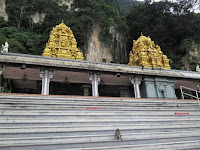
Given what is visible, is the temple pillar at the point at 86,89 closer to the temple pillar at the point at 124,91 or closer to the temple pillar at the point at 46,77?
the temple pillar at the point at 124,91

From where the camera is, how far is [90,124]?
22.8 ft

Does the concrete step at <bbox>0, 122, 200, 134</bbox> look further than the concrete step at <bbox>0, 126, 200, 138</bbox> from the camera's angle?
Yes

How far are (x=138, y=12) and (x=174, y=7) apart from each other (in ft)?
24.7

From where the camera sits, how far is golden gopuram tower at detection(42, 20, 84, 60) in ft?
56.3

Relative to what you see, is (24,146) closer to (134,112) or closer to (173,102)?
(134,112)

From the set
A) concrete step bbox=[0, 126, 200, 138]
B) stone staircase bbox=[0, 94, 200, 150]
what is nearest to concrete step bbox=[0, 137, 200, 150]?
stone staircase bbox=[0, 94, 200, 150]

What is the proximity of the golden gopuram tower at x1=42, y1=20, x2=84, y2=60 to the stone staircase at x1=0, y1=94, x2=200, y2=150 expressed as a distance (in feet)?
28.4

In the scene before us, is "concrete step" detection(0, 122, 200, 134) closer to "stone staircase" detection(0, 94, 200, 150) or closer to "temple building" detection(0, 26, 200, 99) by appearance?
"stone staircase" detection(0, 94, 200, 150)

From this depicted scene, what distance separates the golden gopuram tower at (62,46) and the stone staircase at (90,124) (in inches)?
340

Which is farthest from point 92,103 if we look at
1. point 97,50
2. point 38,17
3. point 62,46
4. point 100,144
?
point 38,17

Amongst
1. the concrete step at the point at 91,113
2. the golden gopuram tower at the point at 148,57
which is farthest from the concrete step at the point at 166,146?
the golden gopuram tower at the point at 148,57

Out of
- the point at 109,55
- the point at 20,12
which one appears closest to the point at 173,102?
the point at 109,55

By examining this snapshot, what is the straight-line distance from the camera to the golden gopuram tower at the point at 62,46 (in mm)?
17156

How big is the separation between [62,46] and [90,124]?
12.3m
